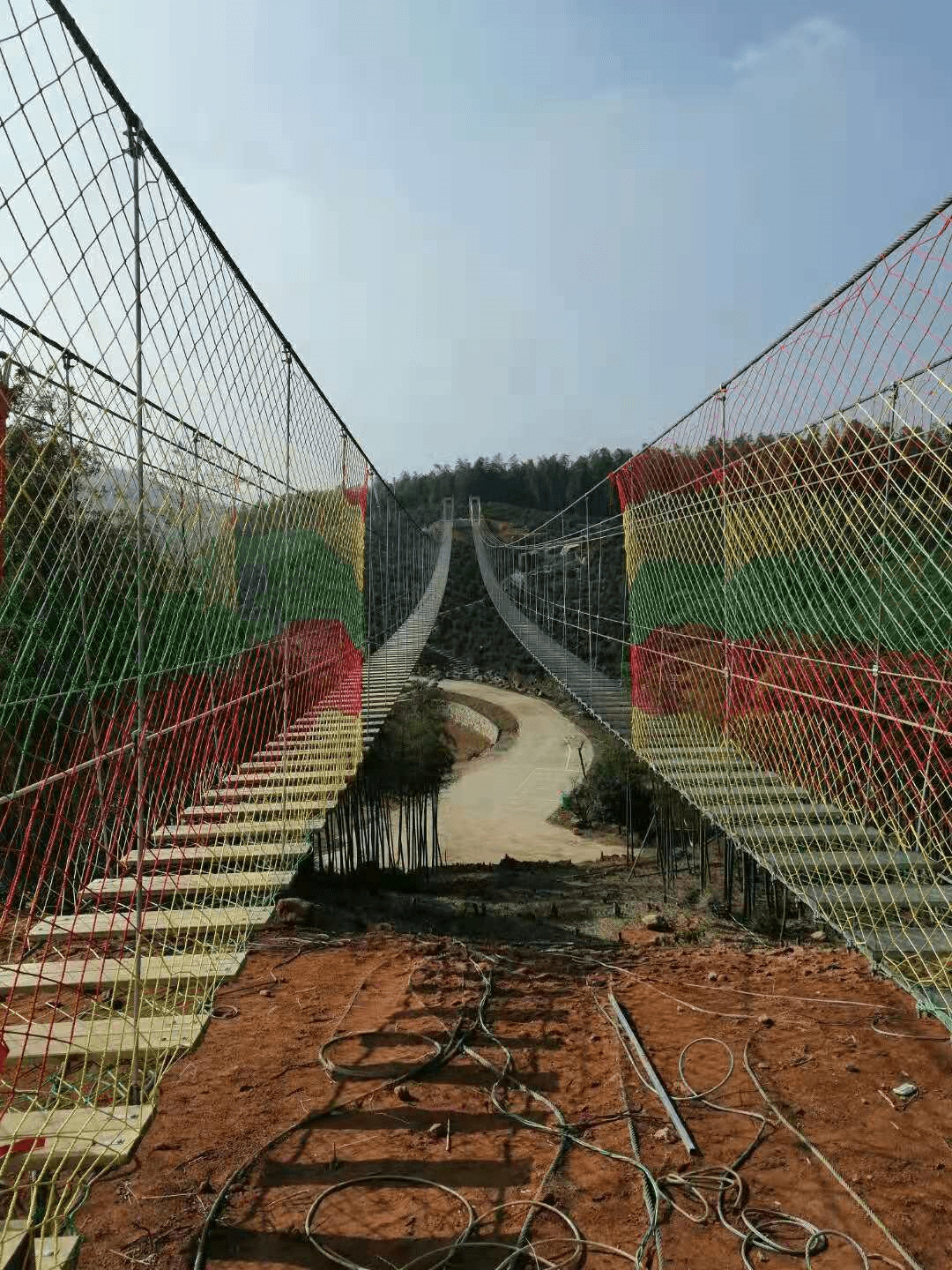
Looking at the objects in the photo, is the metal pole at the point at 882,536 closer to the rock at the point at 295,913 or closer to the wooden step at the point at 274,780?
the wooden step at the point at 274,780

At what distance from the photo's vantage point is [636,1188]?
6.55 feet

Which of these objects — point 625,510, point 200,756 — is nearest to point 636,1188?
point 200,756

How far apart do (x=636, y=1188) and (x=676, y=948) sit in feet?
6.98

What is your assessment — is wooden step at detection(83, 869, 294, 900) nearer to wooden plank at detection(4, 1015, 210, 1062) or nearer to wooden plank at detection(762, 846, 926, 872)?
wooden plank at detection(4, 1015, 210, 1062)

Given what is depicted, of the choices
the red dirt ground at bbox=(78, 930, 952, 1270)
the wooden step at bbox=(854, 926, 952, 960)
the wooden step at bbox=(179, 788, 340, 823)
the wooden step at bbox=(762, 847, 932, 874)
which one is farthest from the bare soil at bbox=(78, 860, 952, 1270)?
the wooden step at bbox=(179, 788, 340, 823)

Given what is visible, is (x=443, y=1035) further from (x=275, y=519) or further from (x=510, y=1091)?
(x=275, y=519)

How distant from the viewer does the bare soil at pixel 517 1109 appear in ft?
6.13

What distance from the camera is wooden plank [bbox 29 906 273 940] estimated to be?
2164 mm

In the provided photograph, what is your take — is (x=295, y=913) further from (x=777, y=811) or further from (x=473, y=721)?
(x=473, y=721)

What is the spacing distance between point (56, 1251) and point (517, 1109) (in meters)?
1.34

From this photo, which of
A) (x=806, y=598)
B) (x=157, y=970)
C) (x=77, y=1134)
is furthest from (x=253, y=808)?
(x=806, y=598)

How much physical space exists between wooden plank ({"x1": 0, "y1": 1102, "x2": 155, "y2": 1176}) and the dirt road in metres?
8.59

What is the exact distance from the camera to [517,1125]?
7.51 ft

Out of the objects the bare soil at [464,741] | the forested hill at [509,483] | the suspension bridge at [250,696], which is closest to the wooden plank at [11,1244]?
the suspension bridge at [250,696]
